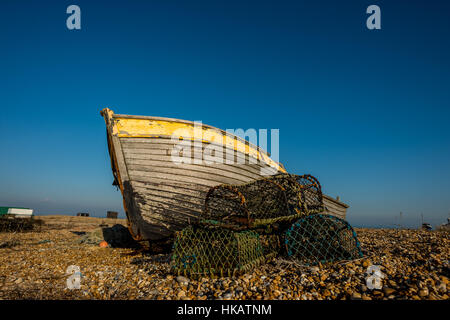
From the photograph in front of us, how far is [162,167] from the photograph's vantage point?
6.16 metres

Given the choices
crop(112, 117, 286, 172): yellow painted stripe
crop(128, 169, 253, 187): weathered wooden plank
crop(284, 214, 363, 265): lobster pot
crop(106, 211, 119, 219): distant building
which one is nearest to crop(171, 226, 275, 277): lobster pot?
crop(284, 214, 363, 265): lobster pot

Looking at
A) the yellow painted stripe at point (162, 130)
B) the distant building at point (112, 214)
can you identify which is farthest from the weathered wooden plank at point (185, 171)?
the distant building at point (112, 214)

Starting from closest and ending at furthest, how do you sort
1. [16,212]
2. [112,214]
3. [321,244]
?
[321,244] → [16,212] → [112,214]

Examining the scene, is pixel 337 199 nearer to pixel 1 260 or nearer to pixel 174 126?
pixel 174 126

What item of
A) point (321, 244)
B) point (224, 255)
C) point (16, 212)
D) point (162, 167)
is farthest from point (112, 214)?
point (321, 244)

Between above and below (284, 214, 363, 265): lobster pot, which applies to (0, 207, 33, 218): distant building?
below

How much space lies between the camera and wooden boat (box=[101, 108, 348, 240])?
612 centimetres

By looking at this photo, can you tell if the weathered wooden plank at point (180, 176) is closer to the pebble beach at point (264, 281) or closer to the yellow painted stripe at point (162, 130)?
the yellow painted stripe at point (162, 130)

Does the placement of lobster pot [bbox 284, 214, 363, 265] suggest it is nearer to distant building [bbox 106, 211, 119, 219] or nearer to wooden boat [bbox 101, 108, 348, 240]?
wooden boat [bbox 101, 108, 348, 240]

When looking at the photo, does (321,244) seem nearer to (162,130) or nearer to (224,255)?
(224,255)

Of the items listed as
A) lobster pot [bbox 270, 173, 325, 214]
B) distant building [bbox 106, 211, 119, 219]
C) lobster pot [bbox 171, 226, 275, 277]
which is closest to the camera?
lobster pot [bbox 171, 226, 275, 277]
